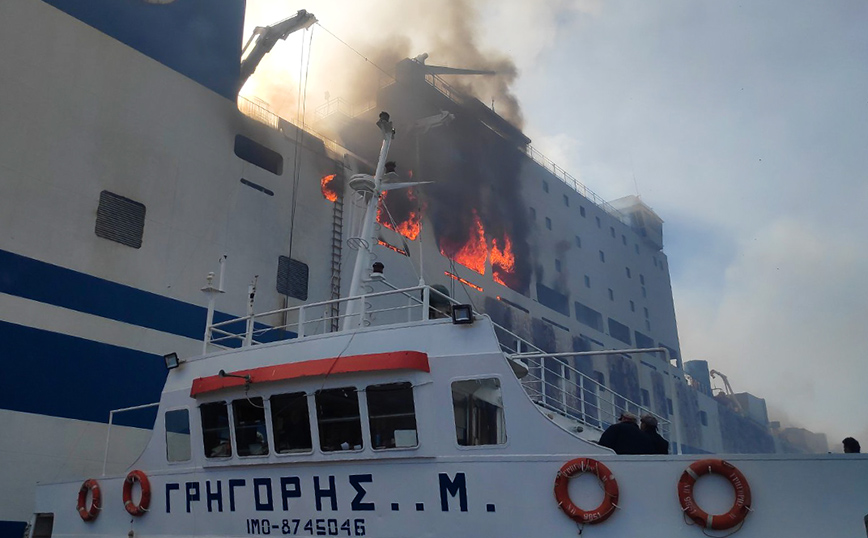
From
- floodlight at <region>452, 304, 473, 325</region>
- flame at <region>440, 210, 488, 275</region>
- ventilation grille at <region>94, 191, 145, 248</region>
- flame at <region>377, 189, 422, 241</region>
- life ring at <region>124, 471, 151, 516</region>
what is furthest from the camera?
flame at <region>440, 210, 488, 275</region>

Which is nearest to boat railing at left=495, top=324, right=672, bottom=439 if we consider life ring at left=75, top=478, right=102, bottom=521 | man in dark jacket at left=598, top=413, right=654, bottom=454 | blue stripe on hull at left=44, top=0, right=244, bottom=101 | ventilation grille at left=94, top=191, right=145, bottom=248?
man in dark jacket at left=598, top=413, right=654, bottom=454

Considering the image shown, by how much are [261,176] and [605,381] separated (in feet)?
69.8

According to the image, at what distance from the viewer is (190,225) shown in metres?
18.0

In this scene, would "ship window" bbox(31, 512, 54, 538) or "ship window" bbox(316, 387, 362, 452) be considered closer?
"ship window" bbox(316, 387, 362, 452)

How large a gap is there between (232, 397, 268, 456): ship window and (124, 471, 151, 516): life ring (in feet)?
6.97

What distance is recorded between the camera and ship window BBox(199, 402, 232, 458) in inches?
364

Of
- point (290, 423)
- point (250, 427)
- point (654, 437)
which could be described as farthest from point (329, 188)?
point (654, 437)

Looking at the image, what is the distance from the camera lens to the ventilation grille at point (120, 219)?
16188mm

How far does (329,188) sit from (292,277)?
392cm

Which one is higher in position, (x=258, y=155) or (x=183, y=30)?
(x=183, y=30)

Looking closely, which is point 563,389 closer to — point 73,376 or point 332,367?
point 332,367

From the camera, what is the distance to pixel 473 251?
97.9 ft

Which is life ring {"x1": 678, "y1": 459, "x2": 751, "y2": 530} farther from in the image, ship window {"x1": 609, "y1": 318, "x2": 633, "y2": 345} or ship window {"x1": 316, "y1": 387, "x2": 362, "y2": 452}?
ship window {"x1": 609, "y1": 318, "x2": 633, "y2": 345}

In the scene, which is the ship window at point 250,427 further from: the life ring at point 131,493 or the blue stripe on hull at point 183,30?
the blue stripe on hull at point 183,30
